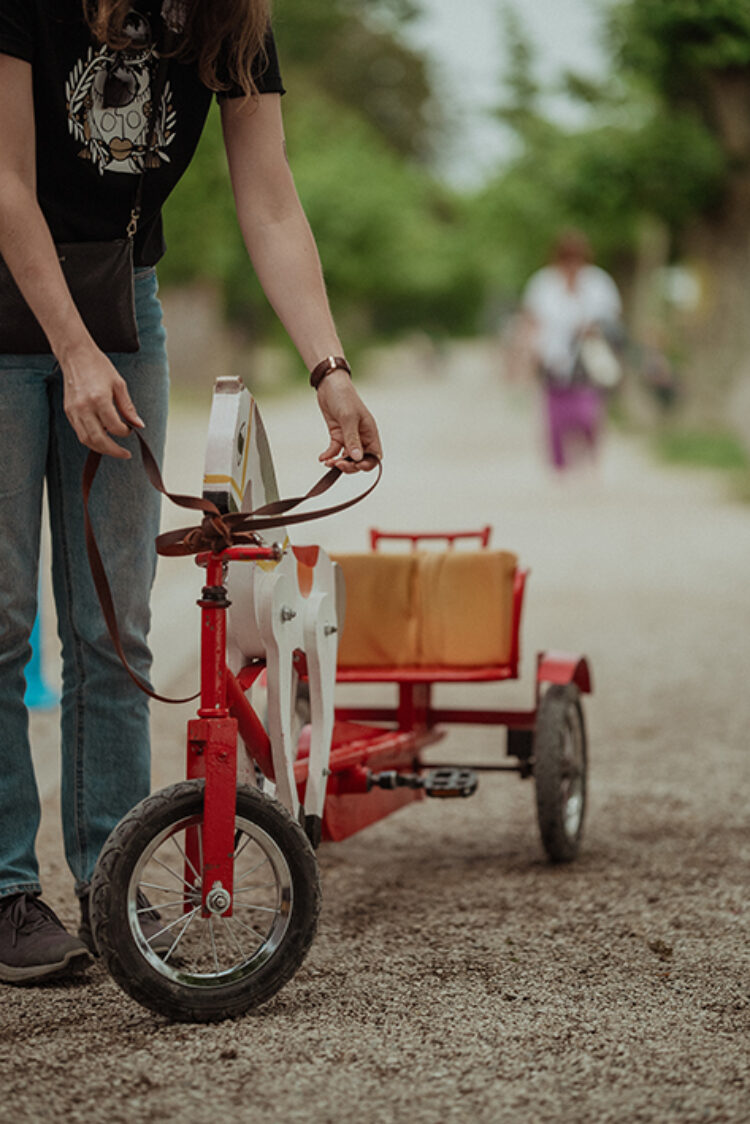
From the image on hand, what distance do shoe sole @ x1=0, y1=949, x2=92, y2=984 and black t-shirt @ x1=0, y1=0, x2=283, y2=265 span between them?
125cm

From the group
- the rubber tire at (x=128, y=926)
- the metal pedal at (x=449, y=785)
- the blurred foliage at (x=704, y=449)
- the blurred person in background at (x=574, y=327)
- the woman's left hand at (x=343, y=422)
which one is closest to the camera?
the rubber tire at (x=128, y=926)

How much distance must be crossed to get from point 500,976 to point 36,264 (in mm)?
1479

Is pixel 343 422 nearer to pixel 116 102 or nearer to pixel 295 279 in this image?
pixel 295 279

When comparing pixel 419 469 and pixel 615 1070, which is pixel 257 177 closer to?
pixel 615 1070

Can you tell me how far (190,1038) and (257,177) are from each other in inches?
59.7

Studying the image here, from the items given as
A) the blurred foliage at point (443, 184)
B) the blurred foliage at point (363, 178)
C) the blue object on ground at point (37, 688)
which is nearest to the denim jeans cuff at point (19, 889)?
the blurred foliage at point (443, 184)

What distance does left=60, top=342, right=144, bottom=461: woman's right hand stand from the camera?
2668 millimetres

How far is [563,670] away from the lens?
4102 millimetres

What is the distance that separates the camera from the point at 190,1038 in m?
2.62

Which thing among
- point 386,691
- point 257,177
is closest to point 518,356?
point 386,691

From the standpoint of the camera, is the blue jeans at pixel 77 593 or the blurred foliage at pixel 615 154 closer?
the blue jeans at pixel 77 593

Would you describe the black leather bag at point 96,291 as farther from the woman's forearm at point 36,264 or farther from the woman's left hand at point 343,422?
the woman's left hand at point 343,422

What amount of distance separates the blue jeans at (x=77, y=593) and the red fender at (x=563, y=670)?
46.7 inches

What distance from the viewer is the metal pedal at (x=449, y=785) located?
3732 mm
